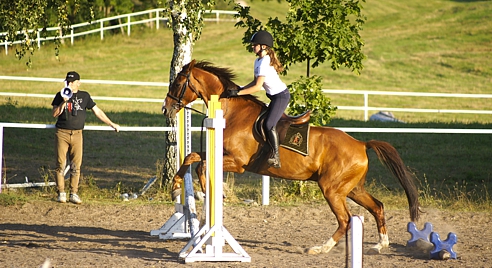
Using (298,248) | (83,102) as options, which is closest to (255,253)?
(298,248)

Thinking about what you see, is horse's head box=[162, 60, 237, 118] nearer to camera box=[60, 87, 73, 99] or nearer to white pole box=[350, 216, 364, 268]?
camera box=[60, 87, 73, 99]

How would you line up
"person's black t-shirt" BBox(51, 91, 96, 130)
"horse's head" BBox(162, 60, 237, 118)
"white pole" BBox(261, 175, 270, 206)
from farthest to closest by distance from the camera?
"white pole" BBox(261, 175, 270, 206) < "person's black t-shirt" BBox(51, 91, 96, 130) < "horse's head" BBox(162, 60, 237, 118)

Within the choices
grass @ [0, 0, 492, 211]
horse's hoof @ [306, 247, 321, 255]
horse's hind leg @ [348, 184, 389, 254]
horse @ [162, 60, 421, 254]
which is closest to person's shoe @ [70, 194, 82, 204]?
grass @ [0, 0, 492, 211]

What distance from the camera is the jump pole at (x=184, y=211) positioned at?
8.64 meters

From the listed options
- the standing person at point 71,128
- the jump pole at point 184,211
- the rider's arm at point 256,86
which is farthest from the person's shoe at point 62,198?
the rider's arm at point 256,86

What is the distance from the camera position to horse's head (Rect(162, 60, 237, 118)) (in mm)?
9078

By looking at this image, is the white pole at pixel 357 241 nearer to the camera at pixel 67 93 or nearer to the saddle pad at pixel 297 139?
the saddle pad at pixel 297 139

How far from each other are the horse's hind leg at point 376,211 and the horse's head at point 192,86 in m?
2.06

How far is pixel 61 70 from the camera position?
Answer: 103ft

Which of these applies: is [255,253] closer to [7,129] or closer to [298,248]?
[298,248]

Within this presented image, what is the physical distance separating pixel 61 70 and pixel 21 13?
2024 centimetres

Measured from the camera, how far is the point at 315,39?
11984 millimetres

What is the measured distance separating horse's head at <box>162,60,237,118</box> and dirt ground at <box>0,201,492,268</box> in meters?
1.81

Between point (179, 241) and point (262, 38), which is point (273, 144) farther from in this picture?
point (179, 241)
